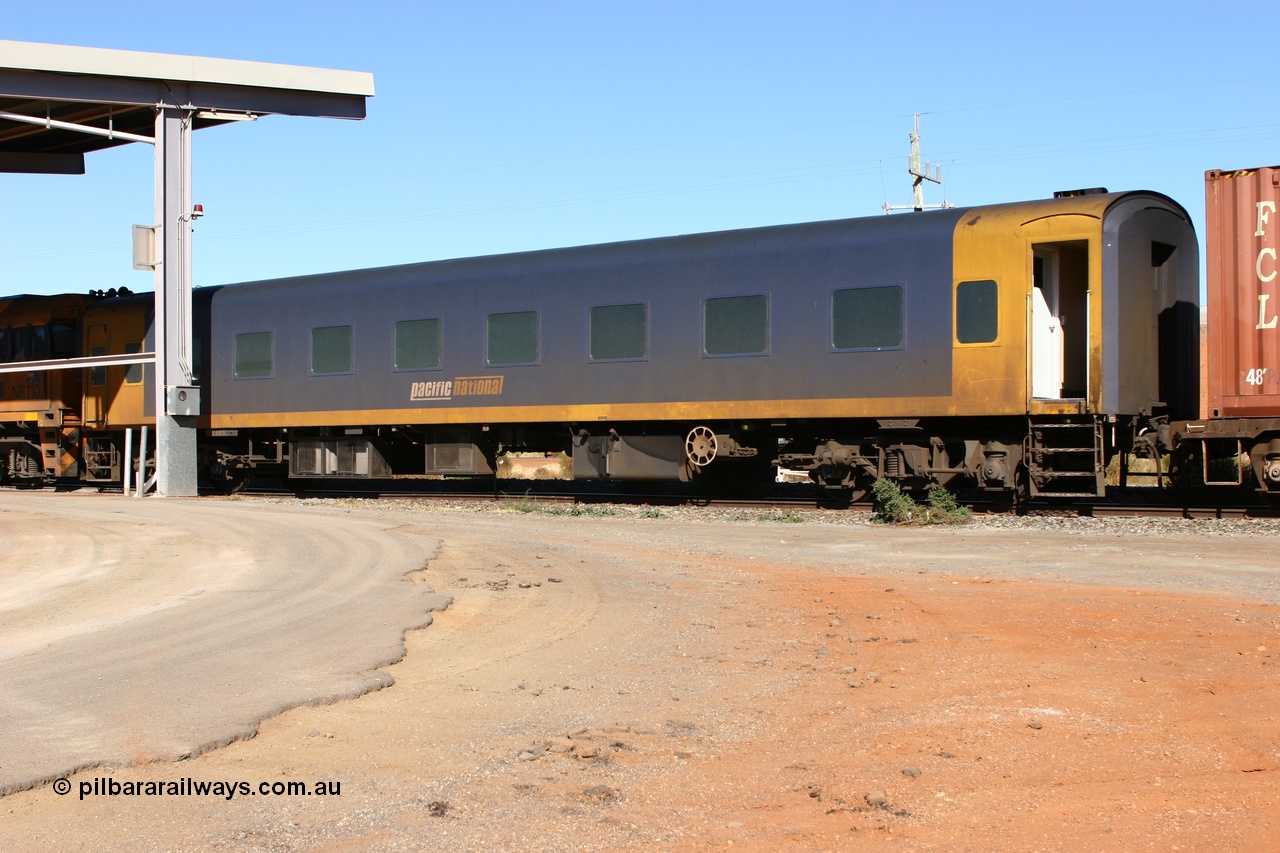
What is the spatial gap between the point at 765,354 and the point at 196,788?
11707mm

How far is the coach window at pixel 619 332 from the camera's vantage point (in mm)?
16266

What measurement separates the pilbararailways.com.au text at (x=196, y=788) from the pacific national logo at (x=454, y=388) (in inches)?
525

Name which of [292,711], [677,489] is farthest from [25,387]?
[292,711]

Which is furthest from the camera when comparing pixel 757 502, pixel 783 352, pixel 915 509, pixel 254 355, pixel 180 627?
pixel 254 355

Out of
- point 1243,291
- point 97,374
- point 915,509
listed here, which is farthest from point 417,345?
point 1243,291

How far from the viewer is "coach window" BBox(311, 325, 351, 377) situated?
19.2m

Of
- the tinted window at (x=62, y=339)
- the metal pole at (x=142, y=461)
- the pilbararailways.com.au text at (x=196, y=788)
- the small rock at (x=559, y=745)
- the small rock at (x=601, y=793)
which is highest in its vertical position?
the tinted window at (x=62, y=339)

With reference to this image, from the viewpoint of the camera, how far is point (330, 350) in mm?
19375

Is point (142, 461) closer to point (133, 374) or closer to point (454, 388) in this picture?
point (133, 374)

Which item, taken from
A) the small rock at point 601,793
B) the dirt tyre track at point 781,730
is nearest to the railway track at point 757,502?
the dirt tyre track at point 781,730

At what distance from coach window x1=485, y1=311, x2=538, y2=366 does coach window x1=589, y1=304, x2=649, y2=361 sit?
1.05 meters

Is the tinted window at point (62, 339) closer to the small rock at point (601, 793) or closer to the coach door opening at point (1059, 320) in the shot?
the coach door opening at point (1059, 320)

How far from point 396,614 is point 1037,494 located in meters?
8.60

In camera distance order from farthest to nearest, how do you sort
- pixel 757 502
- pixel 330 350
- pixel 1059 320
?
1. pixel 330 350
2. pixel 757 502
3. pixel 1059 320
